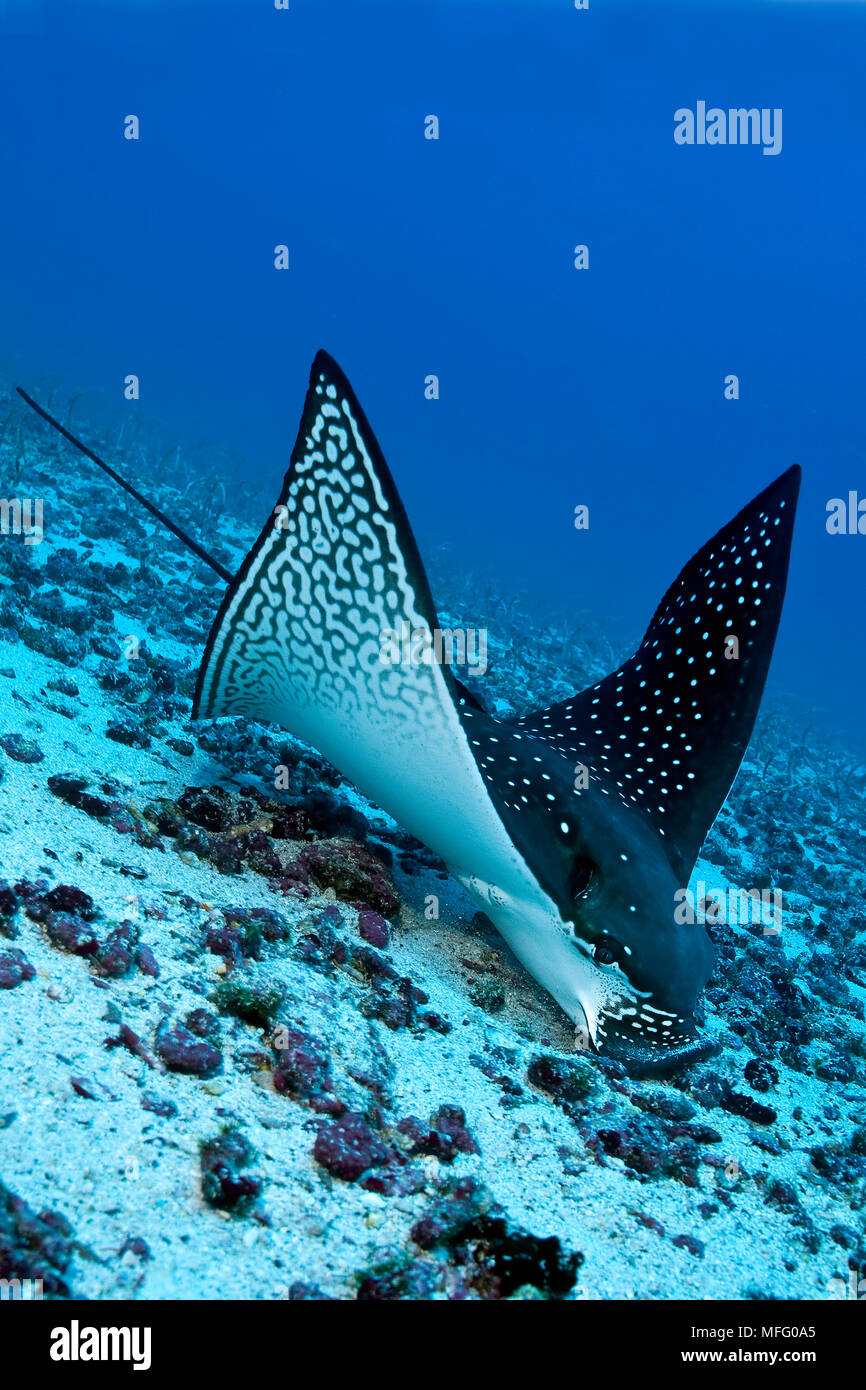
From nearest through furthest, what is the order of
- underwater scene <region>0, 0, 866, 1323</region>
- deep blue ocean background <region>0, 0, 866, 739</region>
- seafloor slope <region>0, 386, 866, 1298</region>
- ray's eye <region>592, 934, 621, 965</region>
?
seafloor slope <region>0, 386, 866, 1298</region>, underwater scene <region>0, 0, 866, 1323</region>, ray's eye <region>592, 934, 621, 965</region>, deep blue ocean background <region>0, 0, 866, 739</region>

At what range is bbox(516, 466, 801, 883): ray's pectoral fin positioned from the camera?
4.43 meters

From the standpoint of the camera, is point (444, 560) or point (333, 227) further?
point (333, 227)

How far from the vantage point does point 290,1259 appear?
6.44 ft

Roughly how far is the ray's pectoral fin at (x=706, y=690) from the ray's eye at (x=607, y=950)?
1.15 metres

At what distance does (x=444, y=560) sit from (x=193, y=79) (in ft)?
393

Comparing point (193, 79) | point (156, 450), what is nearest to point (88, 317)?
point (193, 79)

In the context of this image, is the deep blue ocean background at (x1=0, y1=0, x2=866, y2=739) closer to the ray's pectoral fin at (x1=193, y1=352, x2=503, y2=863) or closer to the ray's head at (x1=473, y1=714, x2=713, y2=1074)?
the ray's pectoral fin at (x1=193, y1=352, x2=503, y2=863)

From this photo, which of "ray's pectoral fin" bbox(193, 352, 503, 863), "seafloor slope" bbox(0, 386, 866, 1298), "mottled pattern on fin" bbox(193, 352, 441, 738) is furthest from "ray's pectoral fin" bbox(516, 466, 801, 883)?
"mottled pattern on fin" bbox(193, 352, 441, 738)

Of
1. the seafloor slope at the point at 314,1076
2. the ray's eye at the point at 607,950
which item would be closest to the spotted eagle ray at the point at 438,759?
the ray's eye at the point at 607,950

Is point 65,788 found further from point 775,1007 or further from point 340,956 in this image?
point 775,1007

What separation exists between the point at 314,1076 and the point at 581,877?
5.03 feet

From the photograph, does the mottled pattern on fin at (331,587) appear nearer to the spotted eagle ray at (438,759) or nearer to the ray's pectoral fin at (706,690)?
the spotted eagle ray at (438,759)

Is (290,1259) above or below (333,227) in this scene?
below

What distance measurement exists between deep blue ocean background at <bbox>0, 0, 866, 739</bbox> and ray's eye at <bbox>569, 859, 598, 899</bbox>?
4385 cm
